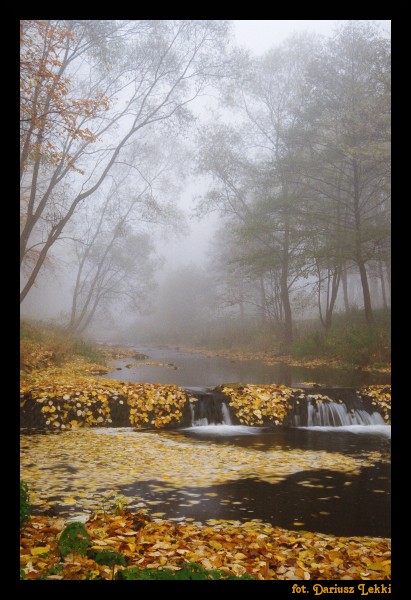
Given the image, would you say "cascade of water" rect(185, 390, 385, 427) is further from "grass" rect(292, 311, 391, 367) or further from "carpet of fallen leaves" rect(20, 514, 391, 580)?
"carpet of fallen leaves" rect(20, 514, 391, 580)

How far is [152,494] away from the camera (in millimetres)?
5566

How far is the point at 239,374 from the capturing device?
52.4ft

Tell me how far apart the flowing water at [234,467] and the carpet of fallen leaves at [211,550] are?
→ 56 cm

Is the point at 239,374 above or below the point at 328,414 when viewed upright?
above

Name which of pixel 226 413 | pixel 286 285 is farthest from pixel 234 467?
pixel 286 285

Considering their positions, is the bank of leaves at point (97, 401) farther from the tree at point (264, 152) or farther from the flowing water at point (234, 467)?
the tree at point (264, 152)

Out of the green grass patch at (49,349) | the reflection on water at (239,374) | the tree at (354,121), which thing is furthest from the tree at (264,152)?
the green grass patch at (49,349)

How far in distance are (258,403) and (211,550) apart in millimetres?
6572

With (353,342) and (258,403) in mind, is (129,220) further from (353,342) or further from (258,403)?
(258,403)

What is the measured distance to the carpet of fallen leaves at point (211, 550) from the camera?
3.43 metres
